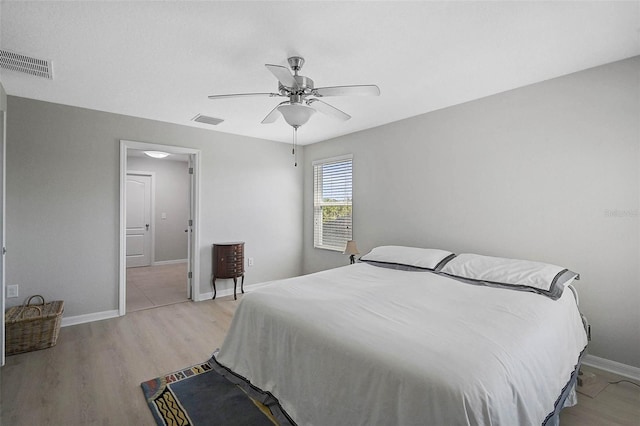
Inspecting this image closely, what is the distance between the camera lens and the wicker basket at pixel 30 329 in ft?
8.93

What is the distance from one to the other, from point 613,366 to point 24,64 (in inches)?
209

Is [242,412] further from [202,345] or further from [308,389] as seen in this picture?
[202,345]

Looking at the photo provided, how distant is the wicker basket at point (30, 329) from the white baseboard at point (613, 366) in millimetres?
4869

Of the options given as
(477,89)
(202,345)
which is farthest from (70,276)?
(477,89)

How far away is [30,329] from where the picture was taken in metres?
2.77

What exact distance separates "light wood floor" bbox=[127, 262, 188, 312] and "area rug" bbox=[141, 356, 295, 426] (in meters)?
2.09

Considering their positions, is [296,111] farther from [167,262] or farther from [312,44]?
[167,262]

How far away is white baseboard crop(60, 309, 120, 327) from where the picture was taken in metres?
3.39

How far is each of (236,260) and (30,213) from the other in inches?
92.3

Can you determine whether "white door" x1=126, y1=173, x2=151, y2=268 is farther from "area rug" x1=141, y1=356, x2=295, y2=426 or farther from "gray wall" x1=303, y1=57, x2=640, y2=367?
"gray wall" x1=303, y1=57, x2=640, y2=367

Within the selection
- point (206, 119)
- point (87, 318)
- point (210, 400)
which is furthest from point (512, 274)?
point (87, 318)

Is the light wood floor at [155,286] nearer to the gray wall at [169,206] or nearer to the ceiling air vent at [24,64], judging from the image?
the gray wall at [169,206]

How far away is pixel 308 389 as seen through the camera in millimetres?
1688

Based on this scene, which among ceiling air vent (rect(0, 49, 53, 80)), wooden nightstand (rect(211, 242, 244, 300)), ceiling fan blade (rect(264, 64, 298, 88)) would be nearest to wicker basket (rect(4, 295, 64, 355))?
wooden nightstand (rect(211, 242, 244, 300))
